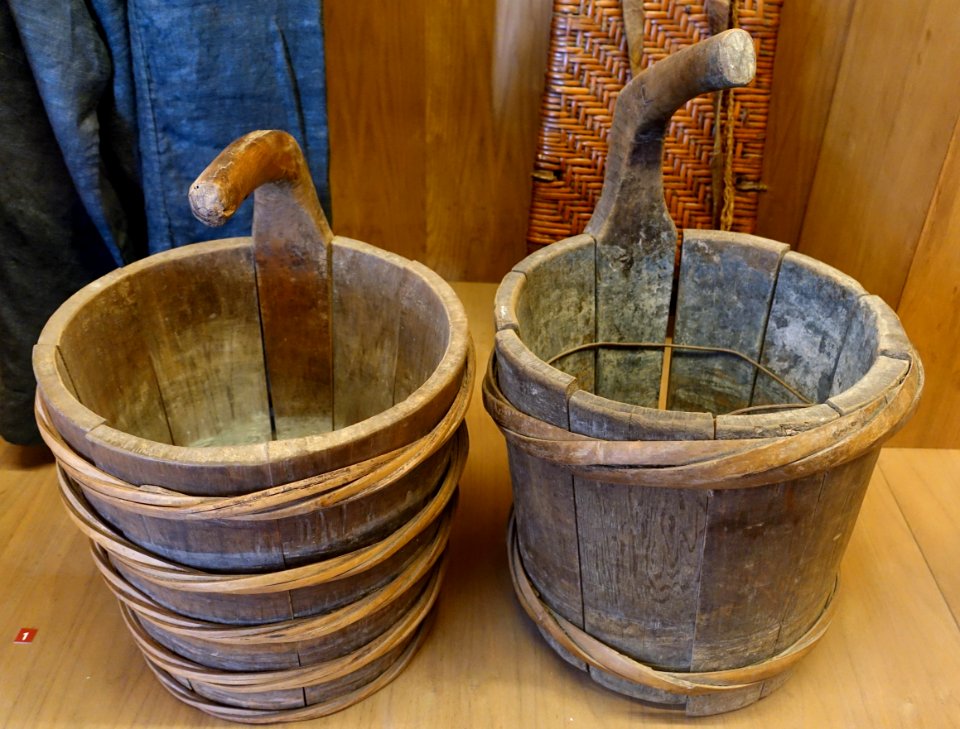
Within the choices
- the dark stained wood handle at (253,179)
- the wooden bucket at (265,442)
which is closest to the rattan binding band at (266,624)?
the wooden bucket at (265,442)

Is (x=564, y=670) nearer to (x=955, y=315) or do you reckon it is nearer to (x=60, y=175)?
(x=955, y=315)

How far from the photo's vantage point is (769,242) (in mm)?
1216

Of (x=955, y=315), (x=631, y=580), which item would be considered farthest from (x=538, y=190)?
(x=631, y=580)

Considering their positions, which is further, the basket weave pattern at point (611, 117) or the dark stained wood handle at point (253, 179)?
the basket weave pattern at point (611, 117)

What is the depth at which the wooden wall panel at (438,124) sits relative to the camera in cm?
166

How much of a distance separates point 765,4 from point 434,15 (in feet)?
1.83

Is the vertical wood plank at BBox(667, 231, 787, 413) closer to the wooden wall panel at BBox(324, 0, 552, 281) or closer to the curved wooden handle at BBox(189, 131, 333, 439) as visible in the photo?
the curved wooden handle at BBox(189, 131, 333, 439)

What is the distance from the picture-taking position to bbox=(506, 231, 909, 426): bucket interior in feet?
3.76

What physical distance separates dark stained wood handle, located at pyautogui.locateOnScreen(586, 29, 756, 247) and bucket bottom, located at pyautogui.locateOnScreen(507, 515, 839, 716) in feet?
1.53

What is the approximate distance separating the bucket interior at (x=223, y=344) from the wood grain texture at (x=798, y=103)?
33.2 inches

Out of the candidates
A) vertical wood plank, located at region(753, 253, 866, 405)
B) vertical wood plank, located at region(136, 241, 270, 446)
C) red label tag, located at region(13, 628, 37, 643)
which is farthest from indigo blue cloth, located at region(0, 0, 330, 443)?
vertical wood plank, located at region(753, 253, 866, 405)

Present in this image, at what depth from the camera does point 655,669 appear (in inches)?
41.7

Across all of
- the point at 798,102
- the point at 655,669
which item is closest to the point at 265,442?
the point at 655,669

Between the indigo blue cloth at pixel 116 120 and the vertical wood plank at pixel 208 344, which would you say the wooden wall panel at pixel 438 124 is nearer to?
the indigo blue cloth at pixel 116 120
